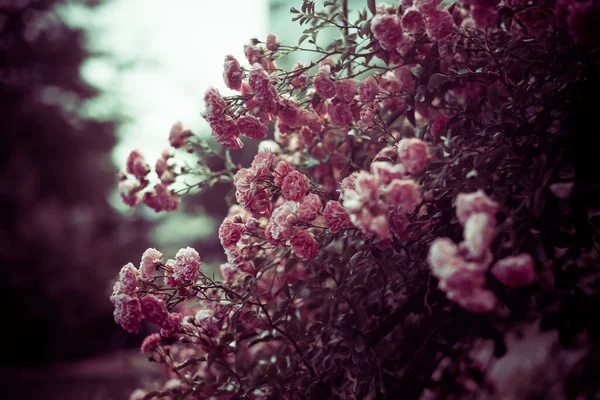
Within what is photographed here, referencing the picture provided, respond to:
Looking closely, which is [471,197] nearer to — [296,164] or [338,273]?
[338,273]

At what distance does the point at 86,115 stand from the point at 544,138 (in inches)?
277

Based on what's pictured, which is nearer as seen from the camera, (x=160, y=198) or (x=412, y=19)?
(x=412, y=19)

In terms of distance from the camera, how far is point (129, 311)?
2.23 ft

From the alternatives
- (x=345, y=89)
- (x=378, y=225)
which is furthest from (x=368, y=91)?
(x=378, y=225)

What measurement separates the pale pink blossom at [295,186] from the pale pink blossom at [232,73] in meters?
0.22

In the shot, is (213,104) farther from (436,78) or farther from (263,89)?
(436,78)

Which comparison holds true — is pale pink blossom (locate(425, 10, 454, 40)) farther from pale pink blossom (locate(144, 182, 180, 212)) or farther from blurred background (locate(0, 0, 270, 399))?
blurred background (locate(0, 0, 270, 399))

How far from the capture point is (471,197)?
44 cm

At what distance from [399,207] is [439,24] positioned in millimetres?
284

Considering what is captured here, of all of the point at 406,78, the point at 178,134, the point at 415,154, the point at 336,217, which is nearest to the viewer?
the point at 415,154

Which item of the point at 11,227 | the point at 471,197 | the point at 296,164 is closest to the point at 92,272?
the point at 11,227

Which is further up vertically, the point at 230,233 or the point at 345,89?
the point at 345,89

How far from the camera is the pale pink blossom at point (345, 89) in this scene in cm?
79

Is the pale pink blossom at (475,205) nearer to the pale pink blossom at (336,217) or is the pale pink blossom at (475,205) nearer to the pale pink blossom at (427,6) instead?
the pale pink blossom at (336,217)
